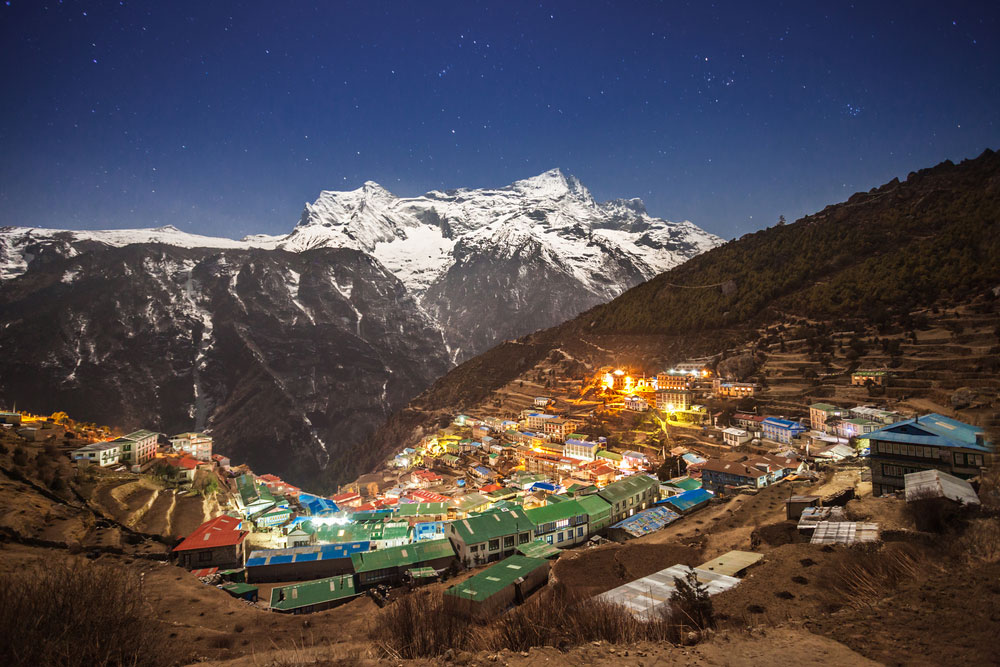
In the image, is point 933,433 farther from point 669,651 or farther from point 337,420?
→ point 337,420

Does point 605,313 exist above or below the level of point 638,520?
above

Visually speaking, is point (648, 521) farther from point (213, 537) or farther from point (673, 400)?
point (673, 400)

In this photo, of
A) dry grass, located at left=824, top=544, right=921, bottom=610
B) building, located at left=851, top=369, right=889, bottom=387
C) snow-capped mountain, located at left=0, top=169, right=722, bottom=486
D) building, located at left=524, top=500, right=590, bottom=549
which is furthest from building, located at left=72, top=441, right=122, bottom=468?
snow-capped mountain, located at left=0, top=169, right=722, bottom=486

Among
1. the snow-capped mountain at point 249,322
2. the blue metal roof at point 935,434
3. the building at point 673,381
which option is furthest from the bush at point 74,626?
the snow-capped mountain at point 249,322

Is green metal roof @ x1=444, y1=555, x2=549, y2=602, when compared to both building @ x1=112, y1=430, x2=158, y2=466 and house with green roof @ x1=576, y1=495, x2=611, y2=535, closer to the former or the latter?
house with green roof @ x1=576, y1=495, x2=611, y2=535

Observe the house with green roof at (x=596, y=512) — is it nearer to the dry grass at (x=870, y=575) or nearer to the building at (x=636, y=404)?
the dry grass at (x=870, y=575)

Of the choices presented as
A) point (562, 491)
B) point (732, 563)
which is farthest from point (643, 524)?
point (732, 563)

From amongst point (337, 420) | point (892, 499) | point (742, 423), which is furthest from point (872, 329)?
point (337, 420)
